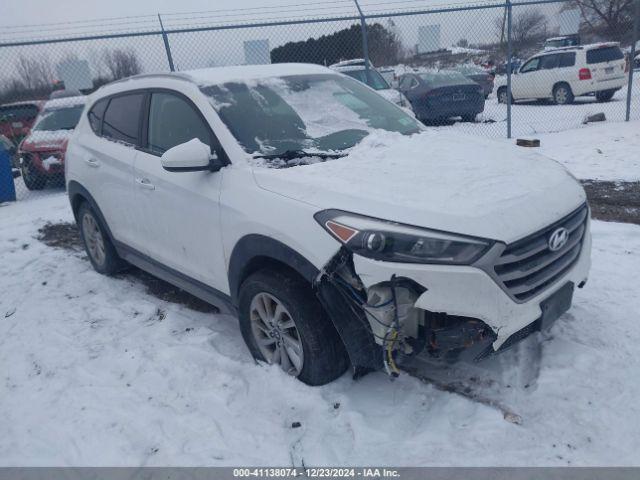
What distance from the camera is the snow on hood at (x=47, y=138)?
9.59 m

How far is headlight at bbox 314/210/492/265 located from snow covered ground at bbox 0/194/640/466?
945mm

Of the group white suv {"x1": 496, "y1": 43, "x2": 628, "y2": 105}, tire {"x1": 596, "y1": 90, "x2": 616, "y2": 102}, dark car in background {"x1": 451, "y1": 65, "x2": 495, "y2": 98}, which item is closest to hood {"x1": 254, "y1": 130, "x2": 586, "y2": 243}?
white suv {"x1": 496, "y1": 43, "x2": 628, "y2": 105}

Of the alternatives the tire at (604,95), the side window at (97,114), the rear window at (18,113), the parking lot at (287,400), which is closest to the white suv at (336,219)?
the parking lot at (287,400)

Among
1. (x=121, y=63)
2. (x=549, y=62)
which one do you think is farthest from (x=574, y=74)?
(x=121, y=63)

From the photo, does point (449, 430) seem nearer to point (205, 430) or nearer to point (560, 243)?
point (560, 243)

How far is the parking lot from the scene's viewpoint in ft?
8.84

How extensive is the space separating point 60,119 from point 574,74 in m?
12.7

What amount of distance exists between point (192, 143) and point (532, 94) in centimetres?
1481

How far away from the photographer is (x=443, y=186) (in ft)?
9.02

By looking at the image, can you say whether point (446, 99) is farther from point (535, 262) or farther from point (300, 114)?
point (535, 262)

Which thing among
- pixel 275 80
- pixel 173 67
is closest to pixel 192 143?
pixel 275 80

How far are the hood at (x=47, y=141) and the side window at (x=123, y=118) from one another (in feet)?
17.9

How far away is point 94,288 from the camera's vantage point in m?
5.04

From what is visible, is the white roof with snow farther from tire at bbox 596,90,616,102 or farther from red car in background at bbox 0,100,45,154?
tire at bbox 596,90,616,102
